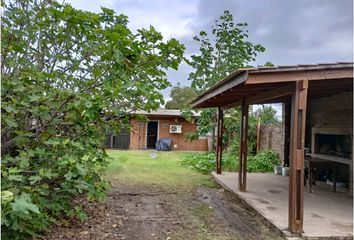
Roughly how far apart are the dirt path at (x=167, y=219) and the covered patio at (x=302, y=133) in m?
0.43

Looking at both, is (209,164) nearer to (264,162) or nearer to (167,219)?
(264,162)

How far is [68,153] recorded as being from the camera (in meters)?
Result: 3.70

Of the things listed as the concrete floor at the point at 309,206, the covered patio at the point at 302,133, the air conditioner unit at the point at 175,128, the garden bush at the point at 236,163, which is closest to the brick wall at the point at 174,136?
the air conditioner unit at the point at 175,128

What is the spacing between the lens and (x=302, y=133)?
→ 4531 mm

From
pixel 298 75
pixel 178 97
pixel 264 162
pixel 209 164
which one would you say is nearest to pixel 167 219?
pixel 298 75

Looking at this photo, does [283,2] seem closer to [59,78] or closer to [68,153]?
[59,78]

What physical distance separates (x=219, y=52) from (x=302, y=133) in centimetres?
1060

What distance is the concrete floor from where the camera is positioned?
4.65 meters

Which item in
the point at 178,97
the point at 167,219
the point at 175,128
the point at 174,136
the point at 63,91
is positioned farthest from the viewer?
the point at 178,97

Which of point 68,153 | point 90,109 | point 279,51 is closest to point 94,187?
point 68,153

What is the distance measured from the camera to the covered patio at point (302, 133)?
4.54 meters

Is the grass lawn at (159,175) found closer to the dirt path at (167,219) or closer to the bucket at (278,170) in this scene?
the dirt path at (167,219)

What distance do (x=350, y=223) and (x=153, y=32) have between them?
4.20m

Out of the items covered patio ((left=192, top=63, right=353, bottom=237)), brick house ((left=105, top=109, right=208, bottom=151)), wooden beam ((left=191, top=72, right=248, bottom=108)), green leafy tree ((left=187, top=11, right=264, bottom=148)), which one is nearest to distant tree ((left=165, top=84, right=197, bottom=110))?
brick house ((left=105, top=109, right=208, bottom=151))
